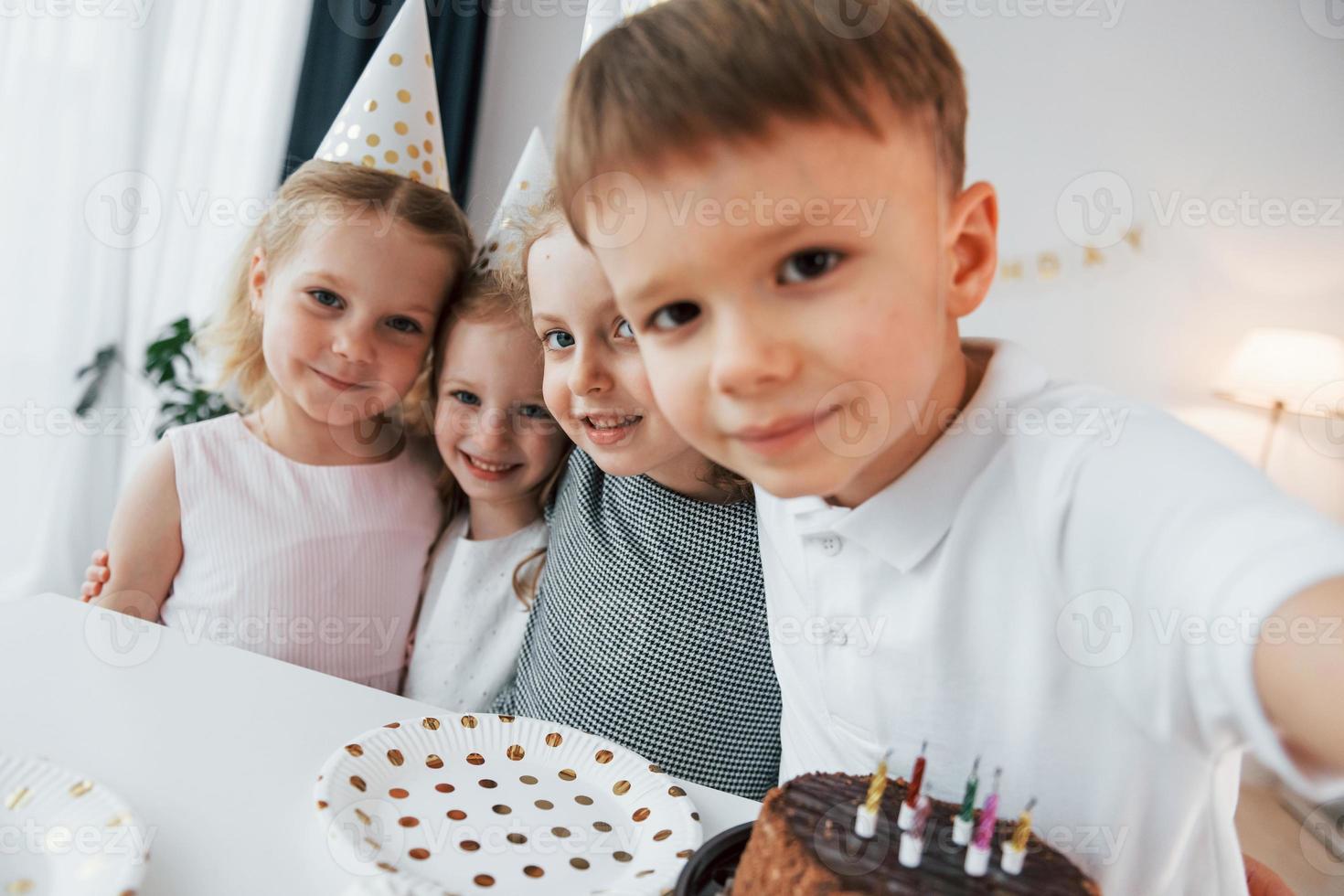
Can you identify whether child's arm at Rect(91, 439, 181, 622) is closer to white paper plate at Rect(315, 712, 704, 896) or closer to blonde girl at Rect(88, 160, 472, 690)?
blonde girl at Rect(88, 160, 472, 690)

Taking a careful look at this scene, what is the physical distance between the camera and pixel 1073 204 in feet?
10.0

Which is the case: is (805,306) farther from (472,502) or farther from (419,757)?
(472,502)

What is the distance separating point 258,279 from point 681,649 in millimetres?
783

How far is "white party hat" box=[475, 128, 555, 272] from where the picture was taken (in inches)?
45.4

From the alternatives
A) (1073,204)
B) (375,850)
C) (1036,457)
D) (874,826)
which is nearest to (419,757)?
Answer: (375,850)

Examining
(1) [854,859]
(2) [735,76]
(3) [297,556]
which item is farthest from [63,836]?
(3) [297,556]

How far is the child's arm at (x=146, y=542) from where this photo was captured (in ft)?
3.98

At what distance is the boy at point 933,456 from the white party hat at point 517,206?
547mm

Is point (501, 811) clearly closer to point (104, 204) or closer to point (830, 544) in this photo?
point (830, 544)

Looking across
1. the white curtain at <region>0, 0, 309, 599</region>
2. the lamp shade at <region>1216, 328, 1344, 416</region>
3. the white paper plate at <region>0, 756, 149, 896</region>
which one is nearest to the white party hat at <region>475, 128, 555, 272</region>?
the white paper plate at <region>0, 756, 149, 896</region>

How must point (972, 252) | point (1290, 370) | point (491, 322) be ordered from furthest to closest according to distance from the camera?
point (1290, 370) → point (491, 322) → point (972, 252)

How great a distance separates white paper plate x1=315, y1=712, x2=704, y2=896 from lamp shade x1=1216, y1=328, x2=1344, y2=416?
279 centimetres

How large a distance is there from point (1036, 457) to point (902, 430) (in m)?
0.09

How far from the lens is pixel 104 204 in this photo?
7.68ft
